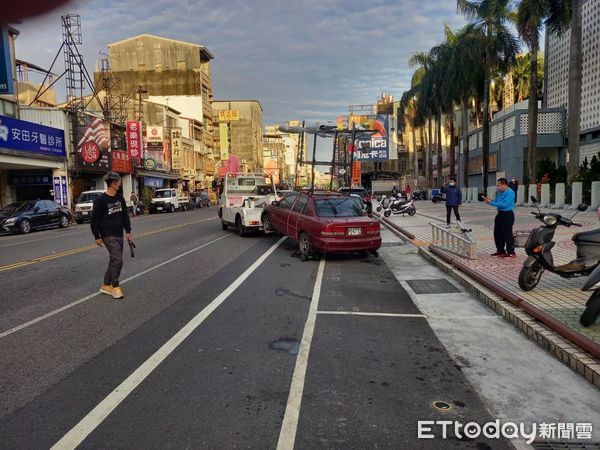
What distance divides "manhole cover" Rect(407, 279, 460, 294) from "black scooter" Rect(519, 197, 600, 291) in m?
1.32

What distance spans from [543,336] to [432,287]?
316 cm

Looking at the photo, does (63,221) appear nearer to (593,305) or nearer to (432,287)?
(432,287)

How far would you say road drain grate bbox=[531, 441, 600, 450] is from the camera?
10.4 ft

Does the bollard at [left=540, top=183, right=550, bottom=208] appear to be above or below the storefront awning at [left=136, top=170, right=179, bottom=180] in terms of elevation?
below

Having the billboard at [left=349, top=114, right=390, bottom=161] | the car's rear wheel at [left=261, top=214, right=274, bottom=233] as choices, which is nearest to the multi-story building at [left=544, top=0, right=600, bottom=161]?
the car's rear wheel at [left=261, top=214, right=274, bottom=233]

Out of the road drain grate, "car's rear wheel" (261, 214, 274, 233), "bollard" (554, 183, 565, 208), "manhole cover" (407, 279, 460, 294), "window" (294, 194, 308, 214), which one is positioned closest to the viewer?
the road drain grate

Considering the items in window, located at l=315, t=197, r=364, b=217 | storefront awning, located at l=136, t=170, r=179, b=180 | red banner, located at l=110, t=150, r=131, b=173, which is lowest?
window, located at l=315, t=197, r=364, b=217

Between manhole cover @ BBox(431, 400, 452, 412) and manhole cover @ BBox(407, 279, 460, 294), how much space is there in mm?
4166

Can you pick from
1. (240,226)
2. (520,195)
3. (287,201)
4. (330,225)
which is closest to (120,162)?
(240,226)

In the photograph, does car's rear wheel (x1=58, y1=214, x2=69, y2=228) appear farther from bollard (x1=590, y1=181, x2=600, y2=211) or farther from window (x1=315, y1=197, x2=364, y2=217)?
bollard (x1=590, y1=181, x2=600, y2=211)

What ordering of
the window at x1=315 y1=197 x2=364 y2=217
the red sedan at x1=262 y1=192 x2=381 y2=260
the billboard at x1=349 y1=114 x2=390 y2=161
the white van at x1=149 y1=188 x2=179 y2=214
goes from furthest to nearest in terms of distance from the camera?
the billboard at x1=349 y1=114 x2=390 y2=161
the white van at x1=149 y1=188 x2=179 y2=214
the window at x1=315 y1=197 x2=364 y2=217
the red sedan at x1=262 y1=192 x2=381 y2=260

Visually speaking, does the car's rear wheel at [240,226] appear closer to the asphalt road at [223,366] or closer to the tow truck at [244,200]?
the tow truck at [244,200]

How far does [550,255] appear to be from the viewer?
22.1 feet

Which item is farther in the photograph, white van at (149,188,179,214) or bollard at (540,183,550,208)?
white van at (149,188,179,214)
